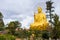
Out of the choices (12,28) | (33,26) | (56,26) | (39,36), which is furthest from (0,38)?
(33,26)

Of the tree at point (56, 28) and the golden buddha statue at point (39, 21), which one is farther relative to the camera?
the golden buddha statue at point (39, 21)

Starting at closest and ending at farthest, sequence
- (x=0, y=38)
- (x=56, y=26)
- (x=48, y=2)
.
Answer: (x=0, y=38)
(x=56, y=26)
(x=48, y=2)

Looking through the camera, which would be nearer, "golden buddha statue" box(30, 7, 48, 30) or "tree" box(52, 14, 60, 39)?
"tree" box(52, 14, 60, 39)

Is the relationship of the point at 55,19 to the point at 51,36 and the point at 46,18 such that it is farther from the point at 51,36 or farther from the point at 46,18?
the point at 46,18

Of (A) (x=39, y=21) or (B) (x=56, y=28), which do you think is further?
(A) (x=39, y=21)

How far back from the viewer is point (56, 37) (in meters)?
32.0

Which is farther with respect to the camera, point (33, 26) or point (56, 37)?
point (33, 26)

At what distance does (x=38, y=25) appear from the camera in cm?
4309

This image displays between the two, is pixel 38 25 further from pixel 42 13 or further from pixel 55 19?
pixel 55 19

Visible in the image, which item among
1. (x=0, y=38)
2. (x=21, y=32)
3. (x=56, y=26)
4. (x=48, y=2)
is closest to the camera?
(x=0, y=38)

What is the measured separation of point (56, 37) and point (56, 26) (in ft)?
4.63

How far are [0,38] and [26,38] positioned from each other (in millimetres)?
→ 15116

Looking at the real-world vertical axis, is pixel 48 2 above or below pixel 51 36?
above

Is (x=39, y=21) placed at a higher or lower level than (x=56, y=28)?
lower
